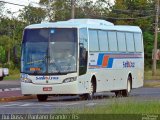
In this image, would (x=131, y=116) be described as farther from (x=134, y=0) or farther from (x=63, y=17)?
(x=134, y=0)

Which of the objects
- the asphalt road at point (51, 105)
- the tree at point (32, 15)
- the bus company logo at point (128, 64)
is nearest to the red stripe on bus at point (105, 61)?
the bus company logo at point (128, 64)

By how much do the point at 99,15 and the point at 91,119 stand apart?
75.2 metres

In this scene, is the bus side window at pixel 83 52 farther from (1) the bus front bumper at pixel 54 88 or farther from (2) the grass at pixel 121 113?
(2) the grass at pixel 121 113

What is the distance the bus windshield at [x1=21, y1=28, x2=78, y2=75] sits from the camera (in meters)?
28.8

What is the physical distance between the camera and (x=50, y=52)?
28.9m

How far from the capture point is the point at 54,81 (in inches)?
1124

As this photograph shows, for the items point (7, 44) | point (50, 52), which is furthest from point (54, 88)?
point (7, 44)

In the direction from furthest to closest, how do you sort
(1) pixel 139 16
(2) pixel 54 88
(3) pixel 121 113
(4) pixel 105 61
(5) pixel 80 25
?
(1) pixel 139 16, (4) pixel 105 61, (5) pixel 80 25, (2) pixel 54 88, (3) pixel 121 113

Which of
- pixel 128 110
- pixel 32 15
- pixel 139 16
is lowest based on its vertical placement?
pixel 128 110

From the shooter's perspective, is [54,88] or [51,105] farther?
[54,88]

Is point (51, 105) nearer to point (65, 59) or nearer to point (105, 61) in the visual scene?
point (65, 59)

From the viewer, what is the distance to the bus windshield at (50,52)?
94.4ft

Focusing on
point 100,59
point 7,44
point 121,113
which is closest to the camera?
point 121,113

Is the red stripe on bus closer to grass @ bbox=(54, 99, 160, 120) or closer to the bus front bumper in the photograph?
the bus front bumper
